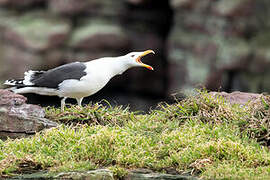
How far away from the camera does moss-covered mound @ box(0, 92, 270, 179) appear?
4.37 meters

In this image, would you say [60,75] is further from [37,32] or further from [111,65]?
[37,32]

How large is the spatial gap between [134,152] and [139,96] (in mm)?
9097

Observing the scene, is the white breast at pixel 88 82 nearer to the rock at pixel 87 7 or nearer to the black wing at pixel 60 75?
the black wing at pixel 60 75

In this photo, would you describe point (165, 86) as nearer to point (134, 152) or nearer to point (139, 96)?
point (139, 96)

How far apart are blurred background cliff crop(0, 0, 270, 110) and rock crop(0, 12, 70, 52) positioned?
0.03 m

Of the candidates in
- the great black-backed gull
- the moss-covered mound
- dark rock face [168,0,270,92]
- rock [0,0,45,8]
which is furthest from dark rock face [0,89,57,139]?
rock [0,0,45,8]

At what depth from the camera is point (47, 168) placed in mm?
4469

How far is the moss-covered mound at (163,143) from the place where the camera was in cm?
437

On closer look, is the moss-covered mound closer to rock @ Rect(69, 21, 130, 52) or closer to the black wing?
the black wing

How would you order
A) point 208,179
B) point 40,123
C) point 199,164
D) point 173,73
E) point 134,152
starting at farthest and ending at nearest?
point 173,73 → point 40,123 → point 134,152 → point 199,164 → point 208,179

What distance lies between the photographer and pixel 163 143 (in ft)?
16.3

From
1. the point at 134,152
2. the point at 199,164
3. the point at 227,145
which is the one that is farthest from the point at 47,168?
the point at 227,145

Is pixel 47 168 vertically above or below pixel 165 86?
below

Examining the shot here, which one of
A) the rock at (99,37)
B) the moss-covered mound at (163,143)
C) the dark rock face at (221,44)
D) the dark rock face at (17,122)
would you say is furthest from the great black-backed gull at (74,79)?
the rock at (99,37)
